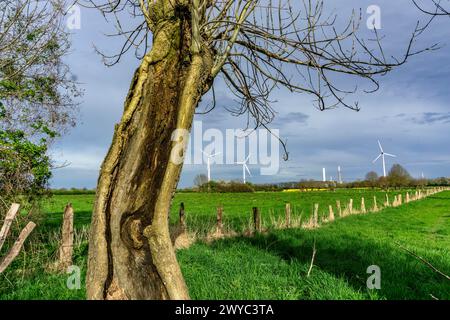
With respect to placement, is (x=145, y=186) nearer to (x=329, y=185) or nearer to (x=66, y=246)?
(x=66, y=246)

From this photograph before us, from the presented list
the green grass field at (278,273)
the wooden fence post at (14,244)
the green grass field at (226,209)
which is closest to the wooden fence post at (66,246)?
the green grass field at (278,273)

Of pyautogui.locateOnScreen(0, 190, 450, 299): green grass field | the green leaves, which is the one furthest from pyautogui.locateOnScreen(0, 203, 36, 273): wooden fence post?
the green leaves

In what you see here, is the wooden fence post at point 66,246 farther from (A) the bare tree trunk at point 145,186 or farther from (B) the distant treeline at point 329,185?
(B) the distant treeline at point 329,185

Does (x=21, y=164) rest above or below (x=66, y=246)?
→ above

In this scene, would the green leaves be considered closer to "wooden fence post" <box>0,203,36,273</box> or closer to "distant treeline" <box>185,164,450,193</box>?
"wooden fence post" <box>0,203,36,273</box>

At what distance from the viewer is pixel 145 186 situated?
4074 millimetres

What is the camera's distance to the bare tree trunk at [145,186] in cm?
385

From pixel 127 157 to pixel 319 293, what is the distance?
11.0 feet

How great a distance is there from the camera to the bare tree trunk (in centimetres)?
385

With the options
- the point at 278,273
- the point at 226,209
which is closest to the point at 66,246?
the point at 278,273
